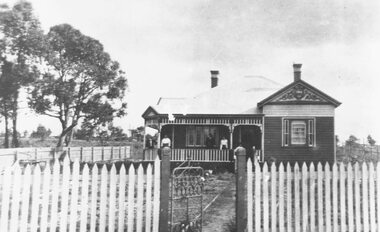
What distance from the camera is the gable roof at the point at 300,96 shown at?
21.7 metres

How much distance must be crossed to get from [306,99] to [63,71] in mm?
25552

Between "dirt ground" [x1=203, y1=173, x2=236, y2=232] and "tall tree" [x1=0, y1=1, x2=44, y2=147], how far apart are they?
24.8 metres

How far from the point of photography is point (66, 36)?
36.6 metres

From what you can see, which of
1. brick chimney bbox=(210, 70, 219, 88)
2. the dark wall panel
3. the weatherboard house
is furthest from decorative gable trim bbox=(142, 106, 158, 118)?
brick chimney bbox=(210, 70, 219, 88)

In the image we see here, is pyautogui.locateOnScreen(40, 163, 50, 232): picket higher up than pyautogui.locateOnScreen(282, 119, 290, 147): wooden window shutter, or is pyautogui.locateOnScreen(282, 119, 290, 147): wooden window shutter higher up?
pyautogui.locateOnScreen(282, 119, 290, 147): wooden window shutter

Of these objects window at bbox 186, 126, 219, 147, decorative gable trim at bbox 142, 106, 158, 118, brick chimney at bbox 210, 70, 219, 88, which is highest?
brick chimney at bbox 210, 70, 219, 88

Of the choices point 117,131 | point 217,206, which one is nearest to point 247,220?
point 217,206

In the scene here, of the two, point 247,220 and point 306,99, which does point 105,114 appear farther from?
point 247,220

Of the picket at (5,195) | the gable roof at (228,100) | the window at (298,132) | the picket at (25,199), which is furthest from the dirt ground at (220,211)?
the gable roof at (228,100)

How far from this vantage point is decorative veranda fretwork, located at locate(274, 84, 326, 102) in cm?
2187

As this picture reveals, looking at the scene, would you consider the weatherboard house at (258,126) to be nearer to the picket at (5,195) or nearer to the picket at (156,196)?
the picket at (156,196)

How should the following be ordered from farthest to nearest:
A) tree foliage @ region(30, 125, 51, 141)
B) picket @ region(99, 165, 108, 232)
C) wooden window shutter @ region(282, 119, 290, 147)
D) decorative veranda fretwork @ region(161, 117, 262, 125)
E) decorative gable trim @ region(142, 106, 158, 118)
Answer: tree foliage @ region(30, 125, 51, 141)
decorative gable trim @ region(142, 106, 158, 118)
decorative veranda fretwork @ region(161, 117, 262, 125)
wooden window shutter @ region(282, 119, 290, 147)
picket @ region(99, 165, 108, 232)

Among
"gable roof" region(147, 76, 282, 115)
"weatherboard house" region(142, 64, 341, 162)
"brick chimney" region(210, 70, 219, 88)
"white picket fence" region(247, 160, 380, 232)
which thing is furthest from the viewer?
"brick chimney" region(210, 70, 219, 88)

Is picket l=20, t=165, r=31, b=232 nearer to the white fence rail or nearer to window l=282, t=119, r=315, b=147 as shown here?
the white fence rail
